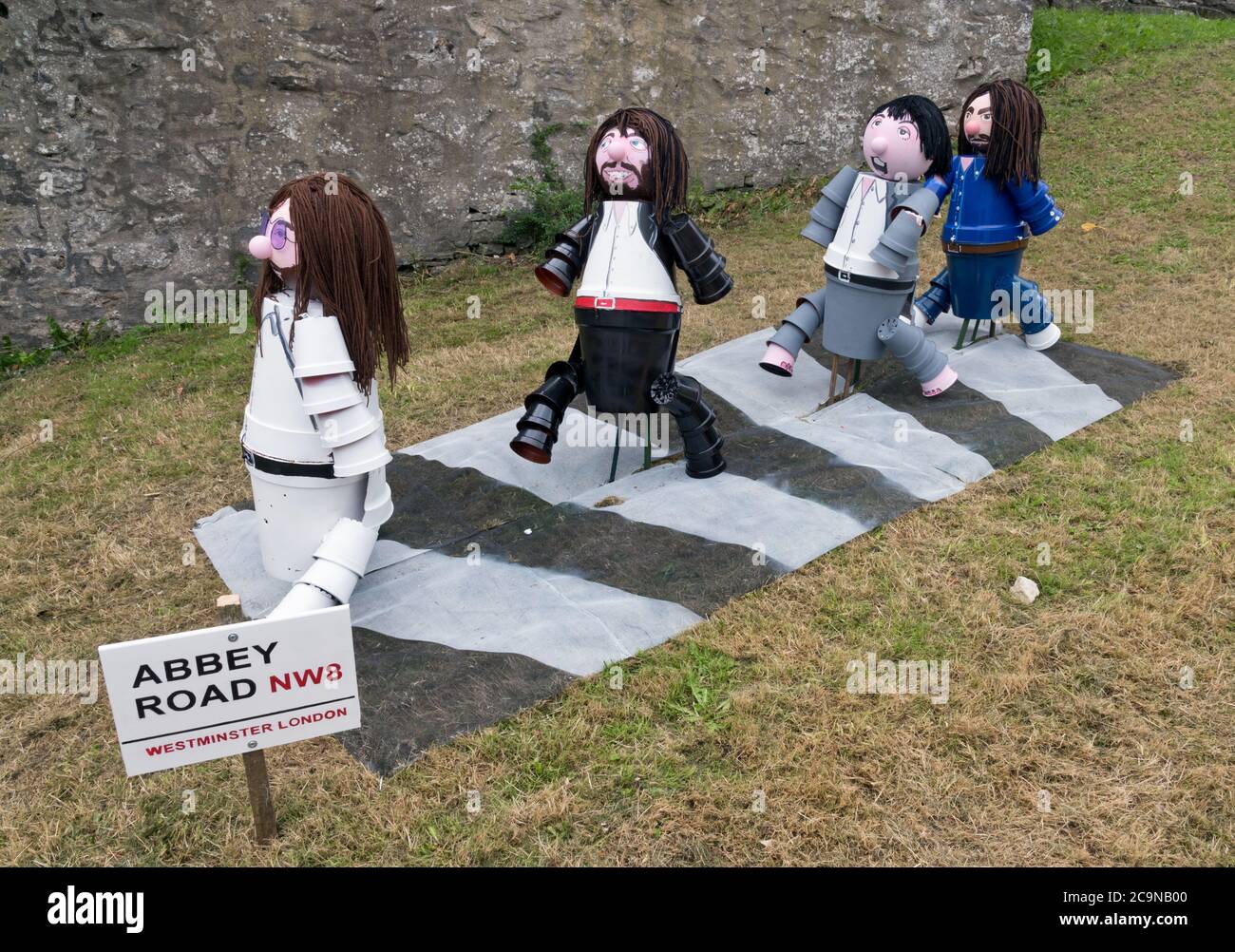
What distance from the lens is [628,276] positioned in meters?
3.79

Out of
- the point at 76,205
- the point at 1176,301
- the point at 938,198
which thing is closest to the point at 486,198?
the point at 76,205

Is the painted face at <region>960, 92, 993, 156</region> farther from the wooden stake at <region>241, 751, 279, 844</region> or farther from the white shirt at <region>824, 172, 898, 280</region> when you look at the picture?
the wooden stake at <region>241, 751, 279, 844</region>

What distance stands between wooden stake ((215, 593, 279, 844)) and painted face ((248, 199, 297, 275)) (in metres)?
1.13

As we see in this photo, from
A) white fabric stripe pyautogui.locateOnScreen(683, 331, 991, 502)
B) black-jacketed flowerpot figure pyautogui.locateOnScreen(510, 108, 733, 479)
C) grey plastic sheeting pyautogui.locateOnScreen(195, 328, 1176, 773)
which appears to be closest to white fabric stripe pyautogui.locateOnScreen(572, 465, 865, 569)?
grey plastic sheeting pyautogui.locateOnScreen(195, 328, 1176, 773)

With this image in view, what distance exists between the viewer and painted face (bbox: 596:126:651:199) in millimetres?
3732

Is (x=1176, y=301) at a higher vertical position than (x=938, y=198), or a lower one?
lower

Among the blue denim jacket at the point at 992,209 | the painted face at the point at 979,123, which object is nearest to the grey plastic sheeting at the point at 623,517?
the blue denim jacket at the point at 992,209

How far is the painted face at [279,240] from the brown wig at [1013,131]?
305 cm

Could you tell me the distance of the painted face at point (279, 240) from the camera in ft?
10.1

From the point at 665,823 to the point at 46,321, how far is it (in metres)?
5.32

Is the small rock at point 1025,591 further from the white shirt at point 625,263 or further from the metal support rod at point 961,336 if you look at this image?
the metal support rod at point 961,336

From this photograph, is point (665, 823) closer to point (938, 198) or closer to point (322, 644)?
point (322, 644)

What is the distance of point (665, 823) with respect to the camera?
8.38ft
